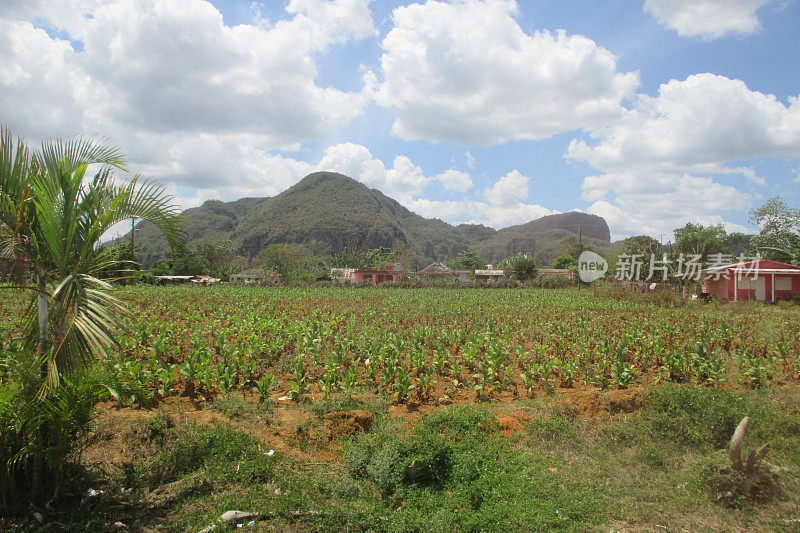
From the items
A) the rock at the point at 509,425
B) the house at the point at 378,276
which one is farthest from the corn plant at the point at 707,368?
the house at the point at 378,276

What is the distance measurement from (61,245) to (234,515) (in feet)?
9.87

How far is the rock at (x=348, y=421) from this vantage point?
250 inches

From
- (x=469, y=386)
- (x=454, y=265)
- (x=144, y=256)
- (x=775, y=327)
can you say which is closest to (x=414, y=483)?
(x=469, y=386)

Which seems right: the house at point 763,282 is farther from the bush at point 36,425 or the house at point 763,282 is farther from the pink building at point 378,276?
the pink building at point 378,276

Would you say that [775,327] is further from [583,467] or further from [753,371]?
[583,467]

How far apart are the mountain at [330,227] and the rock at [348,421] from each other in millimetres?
81505

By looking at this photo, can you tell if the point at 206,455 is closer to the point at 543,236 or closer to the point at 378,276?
the point at 378,276

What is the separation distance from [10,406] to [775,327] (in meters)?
20.1

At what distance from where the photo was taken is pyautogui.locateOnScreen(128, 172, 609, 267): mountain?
3986 inches

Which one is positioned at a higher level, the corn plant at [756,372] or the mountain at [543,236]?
the mountain at [543,236]

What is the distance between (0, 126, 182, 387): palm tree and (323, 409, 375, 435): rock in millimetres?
3414

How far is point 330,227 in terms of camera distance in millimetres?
108562

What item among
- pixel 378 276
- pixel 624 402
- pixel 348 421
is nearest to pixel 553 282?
pixel 378 276

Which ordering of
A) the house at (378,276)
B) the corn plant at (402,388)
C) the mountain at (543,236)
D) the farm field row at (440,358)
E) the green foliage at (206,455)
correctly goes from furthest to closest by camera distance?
the mountain at (543,236), the house at (378,276), the farm field row at (440,358), the corn plant at (402,388), the green foliage at (206,455)
